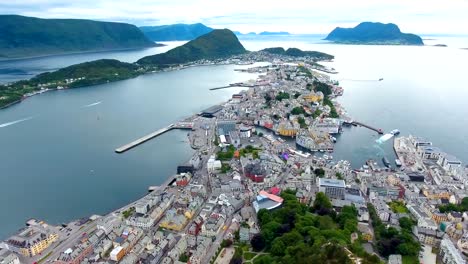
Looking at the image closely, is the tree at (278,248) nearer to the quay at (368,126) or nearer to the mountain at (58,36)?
the quay at (368,126)

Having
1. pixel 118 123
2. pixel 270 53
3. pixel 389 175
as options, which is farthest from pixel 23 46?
pixel 389 175

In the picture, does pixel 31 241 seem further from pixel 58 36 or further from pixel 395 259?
pixel 58 36

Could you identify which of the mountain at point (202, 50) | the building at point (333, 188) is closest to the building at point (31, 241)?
the building at point (333, 188)

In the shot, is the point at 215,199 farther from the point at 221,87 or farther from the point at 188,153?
the point at 221,87

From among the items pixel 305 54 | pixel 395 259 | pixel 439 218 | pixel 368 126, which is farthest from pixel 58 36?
pixel 395 259

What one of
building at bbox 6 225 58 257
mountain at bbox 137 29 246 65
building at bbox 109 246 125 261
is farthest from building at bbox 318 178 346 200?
mountain at bbox 137 29 246 65

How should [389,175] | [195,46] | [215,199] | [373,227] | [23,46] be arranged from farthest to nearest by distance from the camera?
[23,46] → [195,46] → [389,175] → [215,199] → [373,227]

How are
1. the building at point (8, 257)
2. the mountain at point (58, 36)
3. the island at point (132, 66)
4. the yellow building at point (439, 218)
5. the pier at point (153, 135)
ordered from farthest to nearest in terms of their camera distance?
the mountain at point (58, 36), the island at point (132, 66), the pier at point (153, 135), the yellow building at point (439, 218), the building at point (8, 257)
